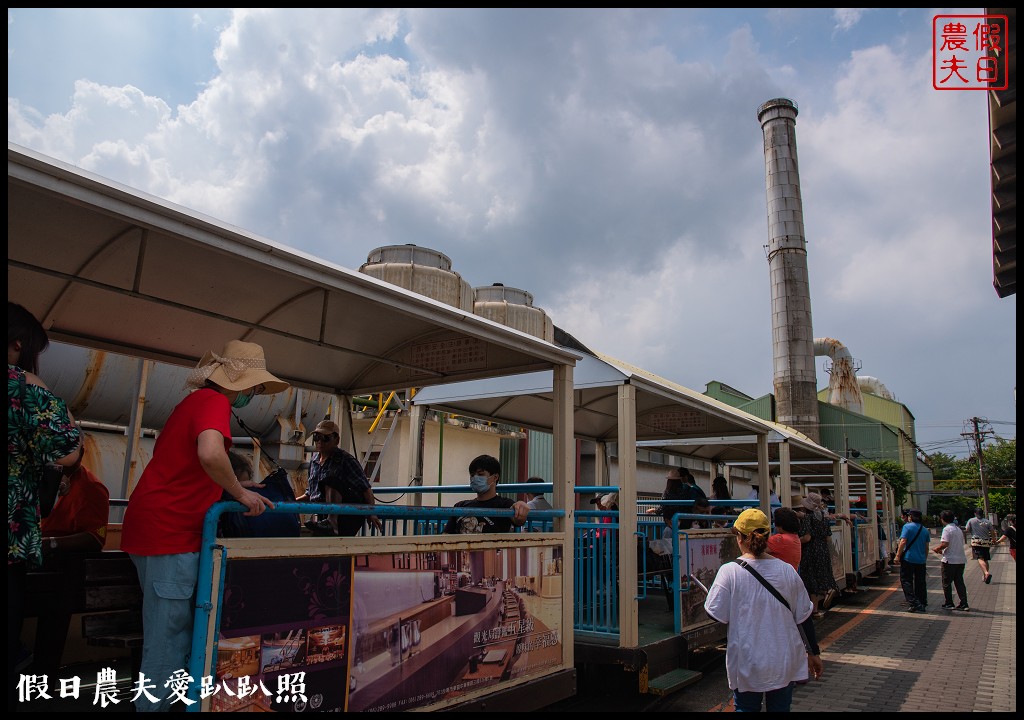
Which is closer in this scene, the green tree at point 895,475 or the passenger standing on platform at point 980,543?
the passenger standing on platform at point 980,543

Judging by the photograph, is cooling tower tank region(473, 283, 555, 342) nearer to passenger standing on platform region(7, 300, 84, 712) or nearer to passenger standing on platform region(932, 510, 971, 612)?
passenger standing on platform region(932, 510, 971, 612)

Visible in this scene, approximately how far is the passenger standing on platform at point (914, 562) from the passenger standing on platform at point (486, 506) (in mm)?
9831

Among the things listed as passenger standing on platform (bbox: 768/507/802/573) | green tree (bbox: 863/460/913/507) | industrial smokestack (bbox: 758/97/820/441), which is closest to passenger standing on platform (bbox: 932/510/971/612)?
passenger standing on platform (bbox: 768/507/802/573)

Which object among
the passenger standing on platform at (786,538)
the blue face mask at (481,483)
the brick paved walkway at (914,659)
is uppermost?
the blue face mask at (481,483)

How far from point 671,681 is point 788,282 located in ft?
110

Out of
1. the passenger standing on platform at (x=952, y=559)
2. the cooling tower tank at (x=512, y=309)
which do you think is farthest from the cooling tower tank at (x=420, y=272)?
the passenger standing on platform at (x=952, y=559)

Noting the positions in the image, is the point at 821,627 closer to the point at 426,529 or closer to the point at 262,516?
the point at 426,529

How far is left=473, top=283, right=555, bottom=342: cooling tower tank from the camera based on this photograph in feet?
61.4

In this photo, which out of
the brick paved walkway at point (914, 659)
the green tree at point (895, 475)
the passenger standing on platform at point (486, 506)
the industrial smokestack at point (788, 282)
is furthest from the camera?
the green tree at point (895, 475)

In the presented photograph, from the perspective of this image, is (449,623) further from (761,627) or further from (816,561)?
(816,561)

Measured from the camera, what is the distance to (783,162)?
3781 cm

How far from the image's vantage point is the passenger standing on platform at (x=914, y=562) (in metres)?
12.5

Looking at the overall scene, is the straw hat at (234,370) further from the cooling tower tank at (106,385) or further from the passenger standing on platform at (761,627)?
the cooling tower tank at (106,385)

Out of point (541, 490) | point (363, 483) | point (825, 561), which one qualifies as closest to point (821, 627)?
point (825, 561)
